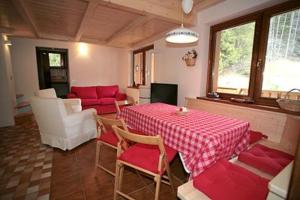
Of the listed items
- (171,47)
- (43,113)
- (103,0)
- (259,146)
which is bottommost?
(259,146)

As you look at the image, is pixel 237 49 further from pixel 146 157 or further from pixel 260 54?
pixel 146 157

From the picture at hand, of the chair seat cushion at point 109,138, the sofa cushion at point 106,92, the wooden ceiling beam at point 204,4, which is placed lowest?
the chair seat cushion at point 109,138

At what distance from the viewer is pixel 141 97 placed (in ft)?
15.3

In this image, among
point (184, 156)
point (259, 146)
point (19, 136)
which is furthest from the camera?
point (19, 136)

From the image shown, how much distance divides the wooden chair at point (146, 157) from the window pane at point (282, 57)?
A: 1.96m

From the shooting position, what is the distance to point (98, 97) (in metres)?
5.21

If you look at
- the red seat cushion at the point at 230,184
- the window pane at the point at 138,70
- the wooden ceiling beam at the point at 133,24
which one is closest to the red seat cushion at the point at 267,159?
the red seat cushion at the point at 230,184

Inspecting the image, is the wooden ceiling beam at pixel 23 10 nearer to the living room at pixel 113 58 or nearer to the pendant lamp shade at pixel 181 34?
the living room at pixel 113 58

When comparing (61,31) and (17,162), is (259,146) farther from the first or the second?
(61,31)

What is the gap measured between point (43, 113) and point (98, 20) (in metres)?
2.21

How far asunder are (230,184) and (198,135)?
40 cm

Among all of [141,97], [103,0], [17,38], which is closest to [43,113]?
[103,0]

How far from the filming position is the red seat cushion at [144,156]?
53.9 inches

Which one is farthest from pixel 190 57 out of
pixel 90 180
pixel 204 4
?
pixel 90 180
